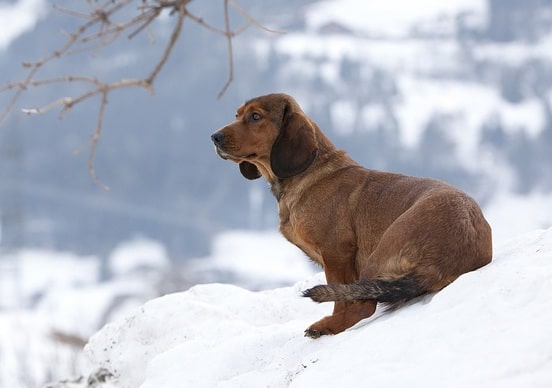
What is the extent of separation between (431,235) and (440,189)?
0.51 m

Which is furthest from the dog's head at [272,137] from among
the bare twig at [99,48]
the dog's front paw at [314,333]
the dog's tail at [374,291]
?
the bare twig at [99,48]

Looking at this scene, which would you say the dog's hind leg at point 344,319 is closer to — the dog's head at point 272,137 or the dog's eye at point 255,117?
the dog's head at point 272,137

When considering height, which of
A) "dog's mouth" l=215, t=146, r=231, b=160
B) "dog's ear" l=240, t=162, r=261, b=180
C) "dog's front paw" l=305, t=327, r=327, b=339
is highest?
"dog's mouth" l=215, t=146, r=231, b=160

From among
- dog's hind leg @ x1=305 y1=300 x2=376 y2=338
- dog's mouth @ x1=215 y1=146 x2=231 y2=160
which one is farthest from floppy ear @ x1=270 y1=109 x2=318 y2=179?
dog's hind leg @ x1=305 y1=300 x2=376 y2=338

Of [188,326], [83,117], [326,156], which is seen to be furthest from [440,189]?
[83,117]

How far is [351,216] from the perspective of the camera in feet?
19.0

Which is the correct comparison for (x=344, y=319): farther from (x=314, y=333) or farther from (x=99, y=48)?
(x=99, y=48)

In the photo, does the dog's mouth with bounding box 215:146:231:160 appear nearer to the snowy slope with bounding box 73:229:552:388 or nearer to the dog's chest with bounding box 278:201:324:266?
the dog's chest with bounding box 278:201:324:266

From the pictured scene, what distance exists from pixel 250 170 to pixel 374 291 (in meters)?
2.14

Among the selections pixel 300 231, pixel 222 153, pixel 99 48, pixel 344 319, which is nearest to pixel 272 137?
pixel 222 153

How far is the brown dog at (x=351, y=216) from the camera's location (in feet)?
16.1

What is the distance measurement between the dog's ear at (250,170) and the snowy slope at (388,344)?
3.91 ft

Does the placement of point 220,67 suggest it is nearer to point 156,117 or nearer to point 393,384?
point 156,117

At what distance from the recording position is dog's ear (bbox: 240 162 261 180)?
6.75 metres
